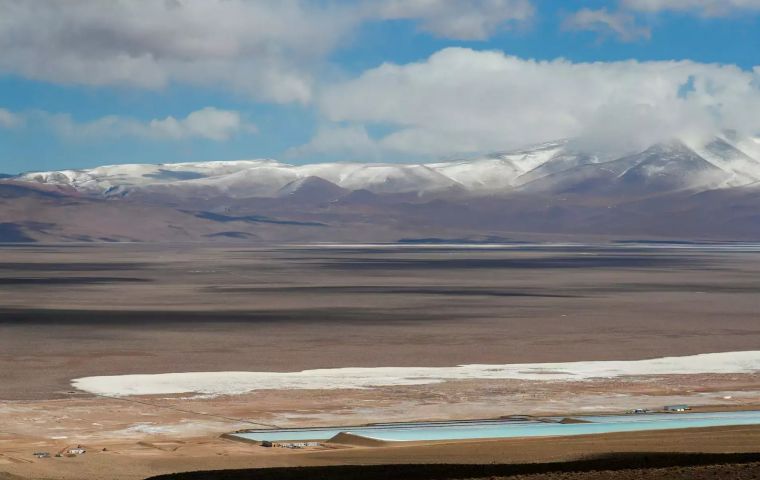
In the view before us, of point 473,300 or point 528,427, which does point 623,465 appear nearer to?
point 528,427

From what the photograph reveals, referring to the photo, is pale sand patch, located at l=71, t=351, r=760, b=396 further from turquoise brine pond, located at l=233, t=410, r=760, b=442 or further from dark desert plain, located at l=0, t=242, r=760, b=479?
turquoise brine pond, located at l=233, t=410, r=760, b=442

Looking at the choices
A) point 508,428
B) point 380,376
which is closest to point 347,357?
point 380,376

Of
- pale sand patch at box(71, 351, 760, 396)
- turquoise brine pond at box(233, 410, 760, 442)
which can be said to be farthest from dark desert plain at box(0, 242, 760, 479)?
turquoise brine pond at box(233, 410, 760, 442)

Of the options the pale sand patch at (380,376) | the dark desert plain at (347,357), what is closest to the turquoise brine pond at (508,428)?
the dark desert plain at (347,357)

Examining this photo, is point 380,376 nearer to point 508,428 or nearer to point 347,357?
point 347,357

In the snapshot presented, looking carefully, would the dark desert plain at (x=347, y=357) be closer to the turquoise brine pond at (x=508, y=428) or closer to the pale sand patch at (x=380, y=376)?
the pale sand patch at (x=380, y=376)

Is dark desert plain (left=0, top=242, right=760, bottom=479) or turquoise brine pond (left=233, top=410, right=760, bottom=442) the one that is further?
turquoise brine pond (left=233, top=410, right=760, bottom=442)
